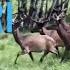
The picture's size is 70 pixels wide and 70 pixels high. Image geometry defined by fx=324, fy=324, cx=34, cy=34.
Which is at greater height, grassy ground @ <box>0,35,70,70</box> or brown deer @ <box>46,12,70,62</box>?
brown deer @ <box>46,12,70,62</box>

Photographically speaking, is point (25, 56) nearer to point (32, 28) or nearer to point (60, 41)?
point (60, 41)

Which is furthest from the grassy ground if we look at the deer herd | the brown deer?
the brown deer

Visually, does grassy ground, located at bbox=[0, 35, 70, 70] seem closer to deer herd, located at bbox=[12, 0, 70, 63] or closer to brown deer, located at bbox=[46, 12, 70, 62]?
deer herd, located at bbox=[12, 0, 70, 63]

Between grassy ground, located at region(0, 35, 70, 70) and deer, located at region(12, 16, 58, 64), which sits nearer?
grassy ground, located at region(0, 35, 70, 70)

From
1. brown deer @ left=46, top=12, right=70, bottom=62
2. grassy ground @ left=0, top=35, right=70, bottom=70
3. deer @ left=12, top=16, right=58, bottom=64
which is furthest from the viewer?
brown deer @ left=46, top=12, right=70, bottom=62

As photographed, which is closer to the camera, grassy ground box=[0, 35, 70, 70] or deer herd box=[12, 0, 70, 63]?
grassy ground box=[0, 35, 70, 70]

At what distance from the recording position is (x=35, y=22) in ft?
28.0

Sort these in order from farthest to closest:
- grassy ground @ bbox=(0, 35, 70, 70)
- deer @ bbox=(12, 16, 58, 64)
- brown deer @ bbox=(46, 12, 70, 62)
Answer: brown deer @ bbox=(46, 12, 70, 62), deer @ bbox=(12, 16, 58, 64), grassy ground @ bbox=(0, 35, 70, 70)

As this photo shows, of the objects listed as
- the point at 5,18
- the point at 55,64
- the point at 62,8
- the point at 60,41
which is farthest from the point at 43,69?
the point at 62,8

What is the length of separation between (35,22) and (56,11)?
111 centimetres

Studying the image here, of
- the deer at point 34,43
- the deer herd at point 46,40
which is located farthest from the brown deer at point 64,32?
the deer at point 34,43

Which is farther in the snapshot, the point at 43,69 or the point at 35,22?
the point at 35,22

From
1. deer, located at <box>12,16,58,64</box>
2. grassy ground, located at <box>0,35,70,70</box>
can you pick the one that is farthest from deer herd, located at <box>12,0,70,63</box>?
grassy ground, located at <box>0,35,70,70</box>

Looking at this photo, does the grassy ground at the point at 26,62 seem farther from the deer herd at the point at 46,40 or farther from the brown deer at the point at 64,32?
the brown deer at the point at 64,32
